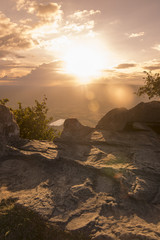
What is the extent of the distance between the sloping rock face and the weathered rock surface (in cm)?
81

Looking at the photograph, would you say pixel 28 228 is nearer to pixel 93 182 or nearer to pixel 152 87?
pixel 93 182

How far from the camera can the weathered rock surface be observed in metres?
8.30

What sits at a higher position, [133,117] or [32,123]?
[133,117]

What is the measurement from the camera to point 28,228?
7.99 metres

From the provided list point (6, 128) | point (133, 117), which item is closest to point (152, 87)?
point (133, 117)

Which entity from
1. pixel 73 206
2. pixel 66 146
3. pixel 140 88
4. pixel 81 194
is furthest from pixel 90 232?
pixel 140 88

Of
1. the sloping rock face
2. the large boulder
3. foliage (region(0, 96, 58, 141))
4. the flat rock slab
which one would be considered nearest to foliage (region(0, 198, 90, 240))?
the flat rock slab

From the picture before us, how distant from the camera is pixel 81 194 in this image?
9.94 meters

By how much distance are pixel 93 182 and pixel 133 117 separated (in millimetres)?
9890

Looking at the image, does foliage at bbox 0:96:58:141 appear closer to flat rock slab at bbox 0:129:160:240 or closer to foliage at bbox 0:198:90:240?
flat rock slab at bbox 0:129:160:240

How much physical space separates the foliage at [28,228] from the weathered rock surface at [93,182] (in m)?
0.32

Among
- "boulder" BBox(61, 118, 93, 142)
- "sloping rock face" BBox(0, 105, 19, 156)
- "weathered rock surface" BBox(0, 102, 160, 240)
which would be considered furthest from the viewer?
"boulder" BBox(61, 118, 93, 142)

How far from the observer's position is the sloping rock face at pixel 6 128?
46.1 ft

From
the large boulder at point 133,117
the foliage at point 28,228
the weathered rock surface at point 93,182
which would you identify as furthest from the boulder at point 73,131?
the foliage at point 28,228
